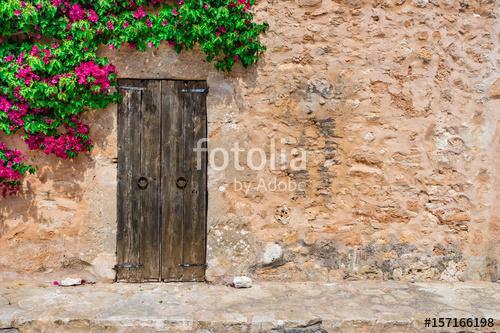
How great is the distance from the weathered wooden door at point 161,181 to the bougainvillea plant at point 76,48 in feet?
1.01

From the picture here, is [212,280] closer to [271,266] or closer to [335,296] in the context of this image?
[271,266]

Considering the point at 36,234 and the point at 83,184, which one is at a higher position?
the point at 83,184

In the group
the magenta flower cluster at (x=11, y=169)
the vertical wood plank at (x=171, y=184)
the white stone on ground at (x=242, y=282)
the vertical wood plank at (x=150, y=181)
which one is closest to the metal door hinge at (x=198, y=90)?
the vertical wood plank at (x=171, y=184)

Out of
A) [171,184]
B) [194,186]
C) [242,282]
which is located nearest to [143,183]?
[171,184]

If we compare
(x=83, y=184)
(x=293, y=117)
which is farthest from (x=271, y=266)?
(x=83, y=184)

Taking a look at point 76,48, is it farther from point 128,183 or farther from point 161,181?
point 161,181

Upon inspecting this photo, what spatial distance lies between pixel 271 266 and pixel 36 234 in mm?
2162

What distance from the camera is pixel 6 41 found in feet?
13.3

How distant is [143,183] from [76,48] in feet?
4.30

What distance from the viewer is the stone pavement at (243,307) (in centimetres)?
347

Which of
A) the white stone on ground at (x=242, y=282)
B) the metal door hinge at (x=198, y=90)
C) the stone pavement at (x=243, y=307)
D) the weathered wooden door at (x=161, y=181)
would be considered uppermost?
the metal door hinge at (x=198, y=90)

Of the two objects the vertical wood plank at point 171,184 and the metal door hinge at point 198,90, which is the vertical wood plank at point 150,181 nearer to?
the vertical wood plank at point 171,184

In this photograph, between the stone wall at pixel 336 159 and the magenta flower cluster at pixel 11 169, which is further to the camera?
the stone wall at pixel 336 159

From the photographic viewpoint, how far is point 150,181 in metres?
4.32
